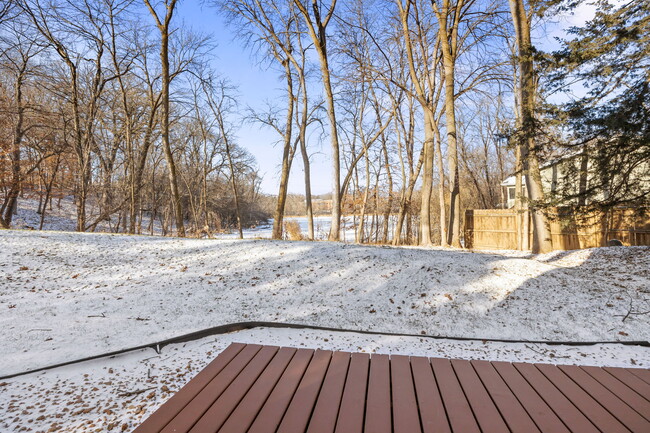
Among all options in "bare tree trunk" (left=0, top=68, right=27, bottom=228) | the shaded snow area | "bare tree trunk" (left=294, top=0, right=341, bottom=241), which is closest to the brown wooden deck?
the shaded snow area

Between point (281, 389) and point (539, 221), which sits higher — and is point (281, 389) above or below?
below

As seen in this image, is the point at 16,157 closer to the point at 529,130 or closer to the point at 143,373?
the point at 143,373

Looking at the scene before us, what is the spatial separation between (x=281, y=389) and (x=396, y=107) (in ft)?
60.6

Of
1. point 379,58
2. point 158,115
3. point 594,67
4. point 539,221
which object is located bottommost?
point 539,221

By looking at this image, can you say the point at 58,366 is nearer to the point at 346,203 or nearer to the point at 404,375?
the point at 404,375

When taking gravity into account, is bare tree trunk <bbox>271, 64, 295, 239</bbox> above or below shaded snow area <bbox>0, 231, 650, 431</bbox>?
above

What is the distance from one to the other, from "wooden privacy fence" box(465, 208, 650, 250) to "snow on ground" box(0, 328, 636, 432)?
14.5 feet

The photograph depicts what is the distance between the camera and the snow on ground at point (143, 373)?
254 centimetres

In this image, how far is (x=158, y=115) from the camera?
1711cm

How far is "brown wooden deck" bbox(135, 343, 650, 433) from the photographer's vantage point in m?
1.84

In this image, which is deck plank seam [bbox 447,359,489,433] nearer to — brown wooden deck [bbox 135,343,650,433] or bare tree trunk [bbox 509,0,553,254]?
brown wooden deck [bbox 135,343,650,433]

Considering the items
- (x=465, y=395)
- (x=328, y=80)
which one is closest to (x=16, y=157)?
(x=328, y=80)

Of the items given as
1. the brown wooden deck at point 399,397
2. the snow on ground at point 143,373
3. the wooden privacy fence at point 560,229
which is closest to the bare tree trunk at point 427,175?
the wooden privacy fence at point 560,229

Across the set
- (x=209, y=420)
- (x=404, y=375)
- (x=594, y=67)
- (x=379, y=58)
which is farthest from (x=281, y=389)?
(x=379, y=58)
